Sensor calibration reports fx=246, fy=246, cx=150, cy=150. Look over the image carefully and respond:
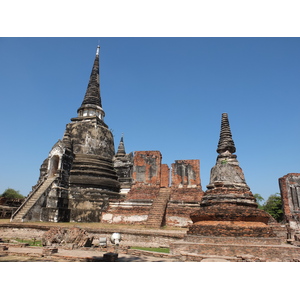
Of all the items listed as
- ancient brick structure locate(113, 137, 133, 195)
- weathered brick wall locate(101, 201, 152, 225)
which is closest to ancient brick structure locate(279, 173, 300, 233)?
weathered brick wall locate(101, 201, 152, 225)

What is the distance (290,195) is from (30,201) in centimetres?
2165

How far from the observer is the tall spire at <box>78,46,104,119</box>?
24.7 m

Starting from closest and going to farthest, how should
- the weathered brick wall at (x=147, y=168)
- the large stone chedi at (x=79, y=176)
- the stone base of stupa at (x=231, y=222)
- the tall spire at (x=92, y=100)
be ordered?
the stone base of stupa at (x=231, y=222)
the large stone chedi at (x=79, y=176)
the weathered brick wall at (x=147, y=168)
the tall spire at (x=92, y=100)

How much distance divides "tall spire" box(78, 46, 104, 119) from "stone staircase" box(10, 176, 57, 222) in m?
8.78

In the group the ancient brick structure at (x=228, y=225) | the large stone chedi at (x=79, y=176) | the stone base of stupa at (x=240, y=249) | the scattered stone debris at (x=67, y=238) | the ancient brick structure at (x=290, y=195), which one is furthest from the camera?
the ancient brick structure at (x=290, y=195)

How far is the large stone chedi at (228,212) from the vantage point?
8367 mm

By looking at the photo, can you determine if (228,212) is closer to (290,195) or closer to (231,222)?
(231,222)

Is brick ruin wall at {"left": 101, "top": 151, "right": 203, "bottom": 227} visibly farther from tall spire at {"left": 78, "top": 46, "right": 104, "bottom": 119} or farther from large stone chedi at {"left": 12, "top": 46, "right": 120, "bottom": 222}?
tall spire at {"left": 78, "top": 46, "right": 104, "bottom": 119}

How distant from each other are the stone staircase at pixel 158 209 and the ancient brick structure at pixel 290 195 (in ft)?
39.8

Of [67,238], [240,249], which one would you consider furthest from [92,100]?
[240,249]

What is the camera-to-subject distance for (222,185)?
32.9 ft

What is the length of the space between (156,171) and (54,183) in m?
7.32

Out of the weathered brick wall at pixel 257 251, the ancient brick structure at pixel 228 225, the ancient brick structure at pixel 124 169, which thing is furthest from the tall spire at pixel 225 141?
the ancient brick structure at pixel 124 169

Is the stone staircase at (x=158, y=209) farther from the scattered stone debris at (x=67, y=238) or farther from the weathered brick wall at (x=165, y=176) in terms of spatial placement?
the scattered stone debris at (x=67, y=238)
